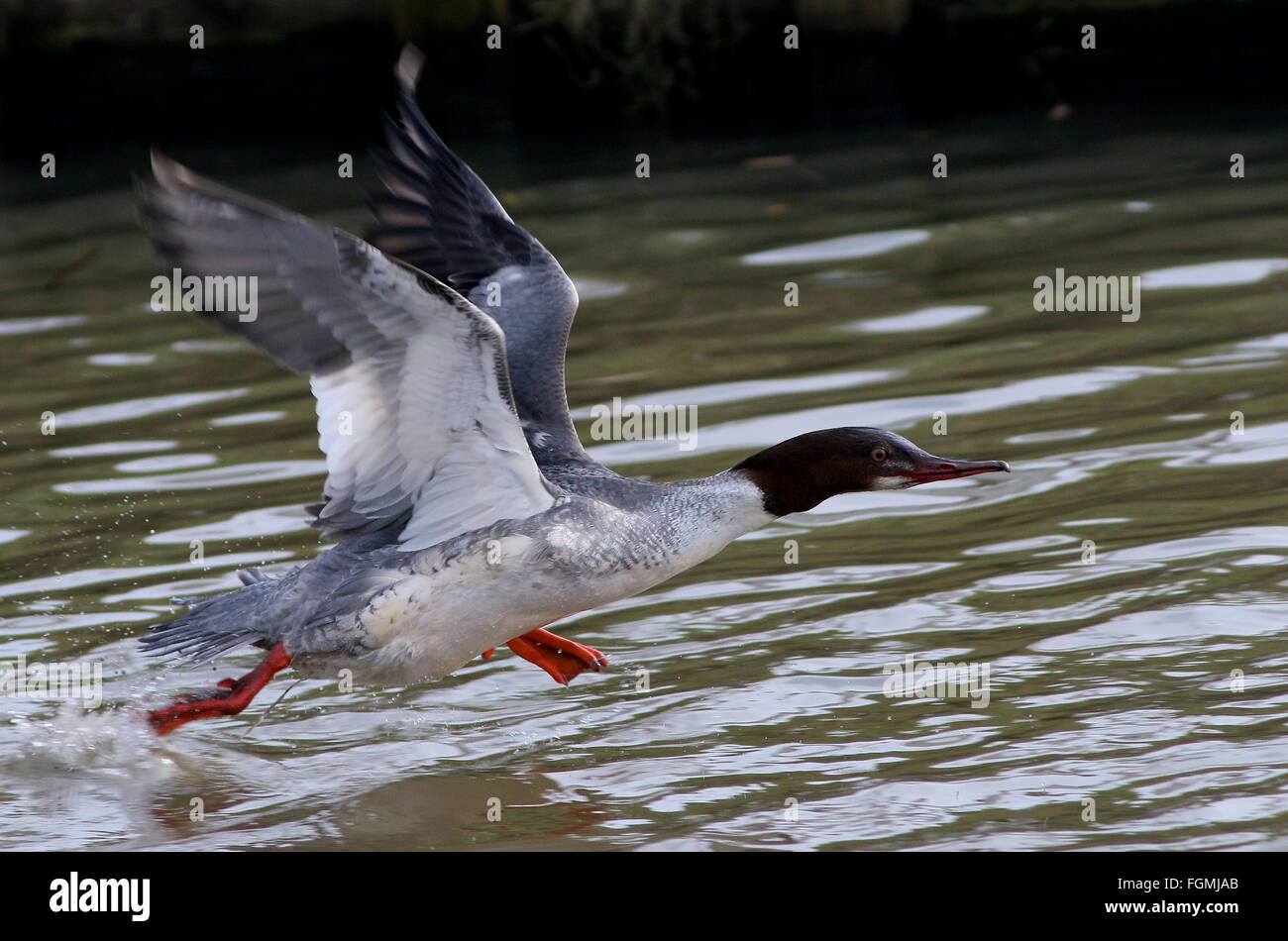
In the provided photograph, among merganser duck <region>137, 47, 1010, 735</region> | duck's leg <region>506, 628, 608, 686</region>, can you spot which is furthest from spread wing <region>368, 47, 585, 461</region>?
duck's leg <region>506, 628, 608, 686</region>

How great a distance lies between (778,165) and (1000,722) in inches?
326

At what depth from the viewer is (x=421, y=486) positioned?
525 centimetres

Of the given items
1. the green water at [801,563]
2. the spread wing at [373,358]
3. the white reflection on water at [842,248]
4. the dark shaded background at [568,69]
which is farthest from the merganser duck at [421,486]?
the dark shaded background at [568,69]

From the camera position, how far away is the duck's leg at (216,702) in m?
5.17

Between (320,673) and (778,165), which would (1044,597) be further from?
(778,165)

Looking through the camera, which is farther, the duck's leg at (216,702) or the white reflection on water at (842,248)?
the white reflection on water at (842,248)

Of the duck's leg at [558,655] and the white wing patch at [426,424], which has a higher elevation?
the white wing patch at [426,424]

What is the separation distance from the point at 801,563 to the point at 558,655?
1197mm

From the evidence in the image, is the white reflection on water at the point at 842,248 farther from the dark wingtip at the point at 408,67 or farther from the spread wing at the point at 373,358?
the spread wing at the point at 373,358

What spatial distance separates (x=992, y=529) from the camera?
21.4ft

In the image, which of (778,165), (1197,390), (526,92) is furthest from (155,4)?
(1197,390)

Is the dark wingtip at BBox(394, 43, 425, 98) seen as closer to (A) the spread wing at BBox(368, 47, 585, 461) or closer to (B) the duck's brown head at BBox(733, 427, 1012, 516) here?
(A) the spread wing at BBox(368, 47, 585, 461)

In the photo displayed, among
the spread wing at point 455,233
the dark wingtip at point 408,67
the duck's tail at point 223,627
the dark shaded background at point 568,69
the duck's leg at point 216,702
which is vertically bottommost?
the duck's leg at point 216,702

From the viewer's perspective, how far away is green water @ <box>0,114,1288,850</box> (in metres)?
4.66
